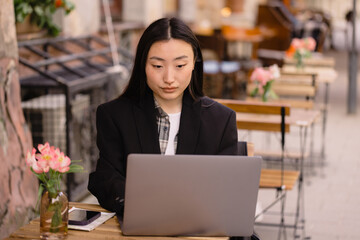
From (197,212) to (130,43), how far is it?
7.52m

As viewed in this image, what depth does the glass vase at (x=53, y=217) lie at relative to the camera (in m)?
2.14

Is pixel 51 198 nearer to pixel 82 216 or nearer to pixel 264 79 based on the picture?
pixel 82 216

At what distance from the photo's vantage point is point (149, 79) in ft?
8.00

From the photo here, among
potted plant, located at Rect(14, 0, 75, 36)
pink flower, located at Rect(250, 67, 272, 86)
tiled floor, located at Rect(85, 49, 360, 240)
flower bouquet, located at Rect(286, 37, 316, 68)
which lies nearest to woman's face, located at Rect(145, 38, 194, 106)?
tiled floor, located at Rect(85, 49, 360, 240)

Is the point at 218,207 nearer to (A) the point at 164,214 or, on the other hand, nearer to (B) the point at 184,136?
(A) the point at 164,214

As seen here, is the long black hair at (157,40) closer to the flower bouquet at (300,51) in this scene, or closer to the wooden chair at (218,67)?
the flower bouquet at (300,51)

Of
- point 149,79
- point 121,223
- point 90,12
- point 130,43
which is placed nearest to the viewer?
point 121,223

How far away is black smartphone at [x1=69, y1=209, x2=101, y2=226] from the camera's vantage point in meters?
2.26

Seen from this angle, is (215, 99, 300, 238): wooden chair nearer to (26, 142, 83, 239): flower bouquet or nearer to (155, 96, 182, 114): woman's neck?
(155, 96, 182, 114): woman's neck

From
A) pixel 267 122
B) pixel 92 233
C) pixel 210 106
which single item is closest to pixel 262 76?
pixel 267 122

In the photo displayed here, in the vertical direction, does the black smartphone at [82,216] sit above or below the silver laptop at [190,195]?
below

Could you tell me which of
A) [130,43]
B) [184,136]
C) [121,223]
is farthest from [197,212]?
[130,43]

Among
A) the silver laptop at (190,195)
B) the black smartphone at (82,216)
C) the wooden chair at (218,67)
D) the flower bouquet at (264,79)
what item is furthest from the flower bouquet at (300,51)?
the silver laptop at (190,195)

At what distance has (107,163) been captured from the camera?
254 centimetres
